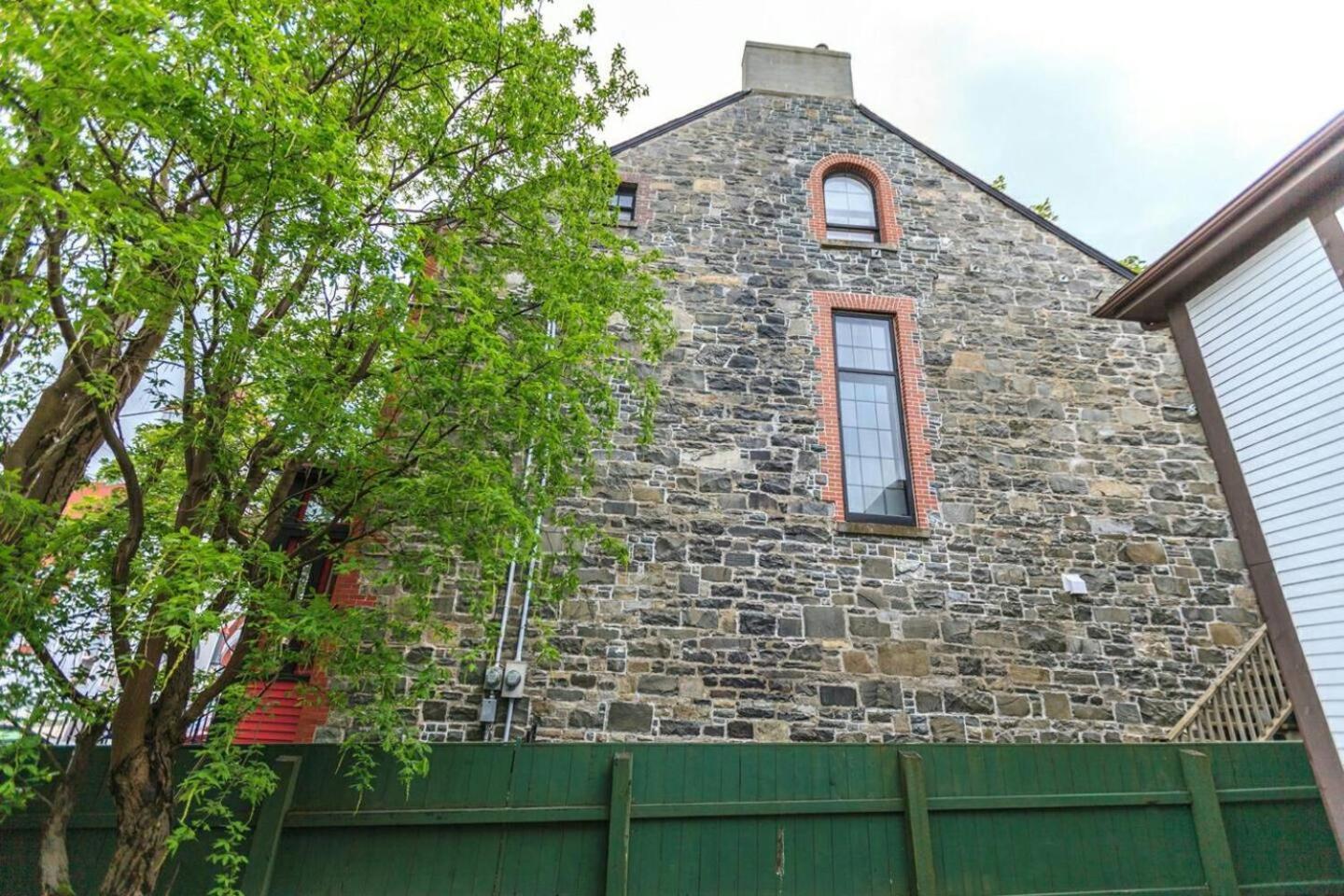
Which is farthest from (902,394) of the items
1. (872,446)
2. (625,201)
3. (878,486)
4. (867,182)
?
(625,201)

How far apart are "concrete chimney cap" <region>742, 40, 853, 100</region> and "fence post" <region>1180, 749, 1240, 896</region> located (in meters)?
8.99

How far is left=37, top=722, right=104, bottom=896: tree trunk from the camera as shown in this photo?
3.58 meters

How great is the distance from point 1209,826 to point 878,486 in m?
3.85

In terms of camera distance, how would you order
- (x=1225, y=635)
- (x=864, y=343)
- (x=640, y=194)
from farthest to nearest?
(x=640, y=194) → (x=864, y=343) → (x=1225, y=635)

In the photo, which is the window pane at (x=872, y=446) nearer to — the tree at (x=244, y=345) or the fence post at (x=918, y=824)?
the fence post at (x=918, y=824)

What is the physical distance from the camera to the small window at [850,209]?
866 cm

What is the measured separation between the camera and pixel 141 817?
358cm

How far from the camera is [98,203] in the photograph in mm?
2885

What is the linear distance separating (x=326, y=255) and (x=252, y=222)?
19.5 inches

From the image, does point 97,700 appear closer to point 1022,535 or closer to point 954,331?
point 1022,535

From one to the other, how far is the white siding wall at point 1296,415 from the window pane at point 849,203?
4695 mm

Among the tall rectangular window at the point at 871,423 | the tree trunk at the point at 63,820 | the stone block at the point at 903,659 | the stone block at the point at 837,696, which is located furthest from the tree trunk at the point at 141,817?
the tall rectangular window at the point at 871,423

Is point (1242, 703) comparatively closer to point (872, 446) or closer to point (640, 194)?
point (872, 446)

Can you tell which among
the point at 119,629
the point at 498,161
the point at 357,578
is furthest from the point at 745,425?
the point at 119,629
